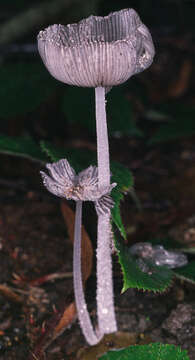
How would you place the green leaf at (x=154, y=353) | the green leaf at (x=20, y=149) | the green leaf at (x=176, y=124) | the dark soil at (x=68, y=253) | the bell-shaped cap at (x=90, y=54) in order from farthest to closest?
the green leaf at (x=176, y=124)
the green leaf at (x=20, y=149)
the dark soil at (x=68, y=253)
the green leaf at (x=154, y=353)
the bell-shaped cap at (x=90, y=54)

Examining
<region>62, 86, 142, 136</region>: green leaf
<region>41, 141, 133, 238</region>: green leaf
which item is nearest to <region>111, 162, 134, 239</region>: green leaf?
<region>41, 141, 133, 238</region>: green leaf

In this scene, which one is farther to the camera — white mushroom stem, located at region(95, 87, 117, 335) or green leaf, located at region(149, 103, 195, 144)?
green leaf, located at region(149, 103, 195, 144)

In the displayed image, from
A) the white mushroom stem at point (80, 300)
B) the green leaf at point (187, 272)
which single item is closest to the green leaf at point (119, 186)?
the white mushroom stem at point (80, 300)

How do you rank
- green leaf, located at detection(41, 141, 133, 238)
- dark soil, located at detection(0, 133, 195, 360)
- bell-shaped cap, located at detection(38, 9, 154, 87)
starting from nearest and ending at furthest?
bell-shaped cap, located at detection(38, 9, 154, 87) → green leaf, located at detection(41, 141, 133, 238) → dark soil, located at detection(0, 133, 195, 360)

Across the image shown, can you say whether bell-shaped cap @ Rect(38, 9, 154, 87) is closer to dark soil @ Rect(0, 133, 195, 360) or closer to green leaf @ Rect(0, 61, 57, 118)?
dark soil @ Rect(0, 133, 195, 360)

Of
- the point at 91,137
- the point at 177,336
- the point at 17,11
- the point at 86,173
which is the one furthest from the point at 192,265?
the point at 17,11

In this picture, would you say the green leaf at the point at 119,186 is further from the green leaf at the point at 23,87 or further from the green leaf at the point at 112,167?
the green leaf at the point at 23,87

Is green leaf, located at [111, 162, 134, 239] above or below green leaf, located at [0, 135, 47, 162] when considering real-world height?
below
